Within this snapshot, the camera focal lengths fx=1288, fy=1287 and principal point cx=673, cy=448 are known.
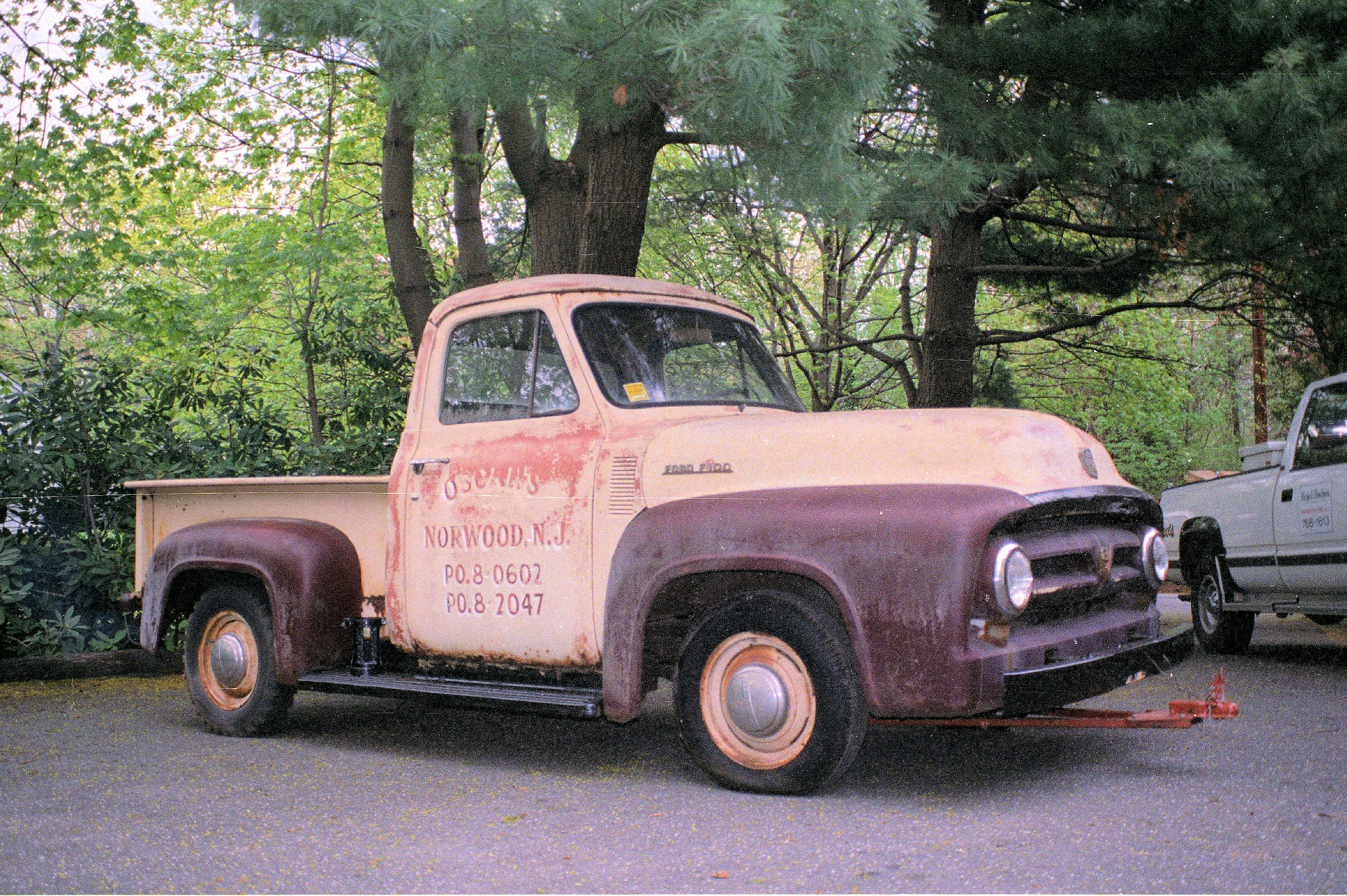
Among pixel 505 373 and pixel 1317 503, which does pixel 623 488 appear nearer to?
pixel 505 373

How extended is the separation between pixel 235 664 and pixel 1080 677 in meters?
4.33

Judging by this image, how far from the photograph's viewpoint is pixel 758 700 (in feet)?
16.5

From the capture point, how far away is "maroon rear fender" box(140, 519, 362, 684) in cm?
643

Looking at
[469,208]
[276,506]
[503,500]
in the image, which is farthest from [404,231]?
[503,500]

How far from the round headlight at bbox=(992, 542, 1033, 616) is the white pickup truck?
4.72 meters

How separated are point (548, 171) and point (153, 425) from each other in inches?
157

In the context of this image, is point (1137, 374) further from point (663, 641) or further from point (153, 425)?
point (663, 641)

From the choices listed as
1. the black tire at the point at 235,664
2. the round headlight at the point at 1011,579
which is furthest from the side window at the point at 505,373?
the round headlight at the point at 1011,579

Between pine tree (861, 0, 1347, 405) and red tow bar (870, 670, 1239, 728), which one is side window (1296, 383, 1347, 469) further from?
red tow bar (870, 670, 1239, 728)

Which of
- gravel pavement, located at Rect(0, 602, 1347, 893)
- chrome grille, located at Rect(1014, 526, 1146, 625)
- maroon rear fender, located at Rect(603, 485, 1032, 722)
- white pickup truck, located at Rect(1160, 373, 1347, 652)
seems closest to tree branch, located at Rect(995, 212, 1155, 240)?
white pickup truck, located at Rect(1160, 373, 1347, 652)

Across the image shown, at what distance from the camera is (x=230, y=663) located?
6.82 metres

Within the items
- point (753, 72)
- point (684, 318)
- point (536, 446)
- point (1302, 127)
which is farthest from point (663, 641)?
point (1302, 127)

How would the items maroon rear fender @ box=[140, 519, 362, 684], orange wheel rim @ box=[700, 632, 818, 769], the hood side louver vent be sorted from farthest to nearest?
maroon rear fender @ box=[140, 519, 362, 684] < the hood side louver vent < orange wheel rim @ box=[700, 632, 818, 769]

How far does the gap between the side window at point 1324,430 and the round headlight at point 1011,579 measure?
4.84 metres
